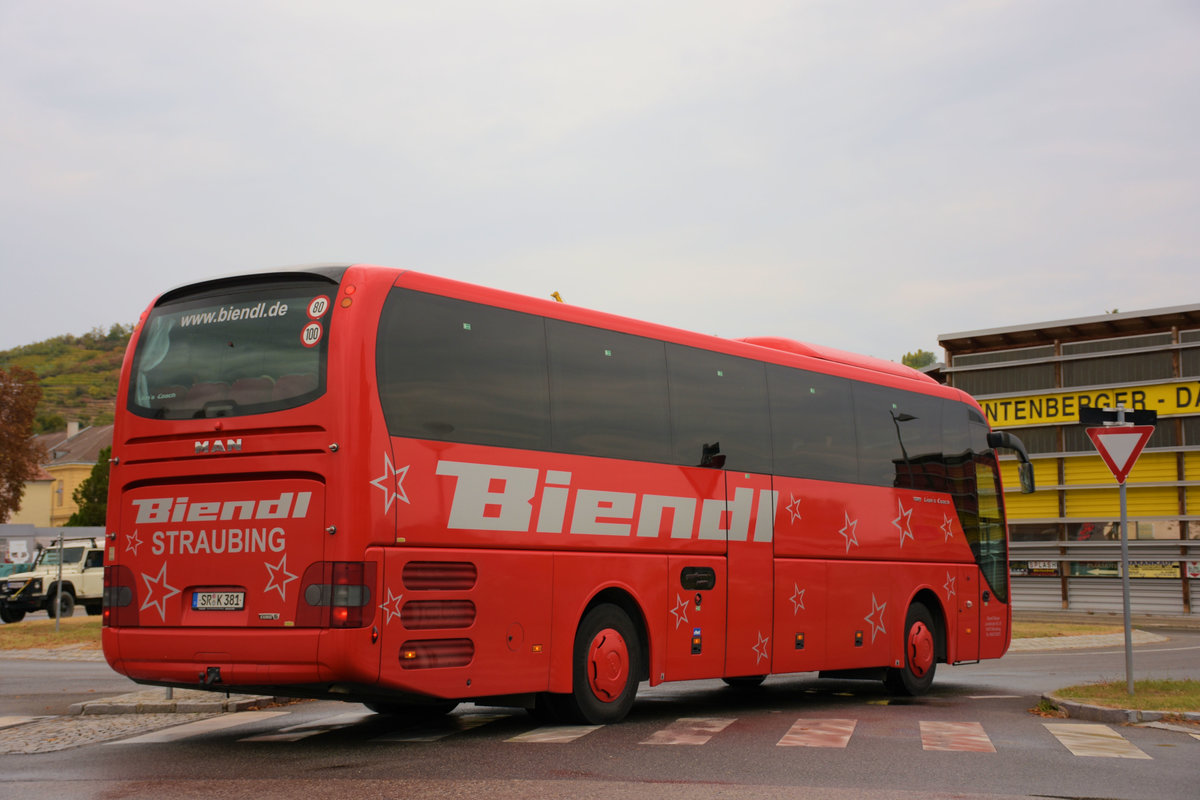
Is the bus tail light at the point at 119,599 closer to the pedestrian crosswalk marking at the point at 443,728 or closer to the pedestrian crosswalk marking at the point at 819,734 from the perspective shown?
the pedestrian crosswalk marking at the point at 443,728

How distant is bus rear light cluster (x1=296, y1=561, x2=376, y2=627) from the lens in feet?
28.2

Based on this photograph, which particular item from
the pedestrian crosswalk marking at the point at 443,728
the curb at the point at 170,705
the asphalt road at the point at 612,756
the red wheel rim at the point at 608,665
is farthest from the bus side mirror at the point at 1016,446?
the curb at the point at 170,705

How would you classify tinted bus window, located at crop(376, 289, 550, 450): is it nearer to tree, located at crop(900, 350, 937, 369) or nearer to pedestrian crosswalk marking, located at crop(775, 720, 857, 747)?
pedestrian crosswalk marking, located at crop(775, 720, 857, 747)

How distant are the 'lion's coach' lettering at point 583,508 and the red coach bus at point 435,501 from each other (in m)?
0.02

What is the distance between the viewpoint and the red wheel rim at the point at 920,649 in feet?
49.1

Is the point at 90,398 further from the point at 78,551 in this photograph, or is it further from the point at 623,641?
the point at 623,641

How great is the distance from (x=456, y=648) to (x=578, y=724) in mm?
1843

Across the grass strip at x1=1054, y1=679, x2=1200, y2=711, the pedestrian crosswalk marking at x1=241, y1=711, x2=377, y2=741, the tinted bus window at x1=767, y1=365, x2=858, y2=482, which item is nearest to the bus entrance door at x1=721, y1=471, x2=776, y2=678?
the tinted bus window at x1=767, y1=365, x2=858, y2=482

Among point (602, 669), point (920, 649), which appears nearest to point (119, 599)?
point (602, 669)

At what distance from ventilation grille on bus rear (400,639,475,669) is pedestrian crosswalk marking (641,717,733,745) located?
1.59 meters

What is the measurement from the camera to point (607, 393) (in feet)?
36.0

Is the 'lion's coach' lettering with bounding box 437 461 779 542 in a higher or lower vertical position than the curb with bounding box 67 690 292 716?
higher

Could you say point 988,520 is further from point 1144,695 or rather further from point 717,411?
point 717,411

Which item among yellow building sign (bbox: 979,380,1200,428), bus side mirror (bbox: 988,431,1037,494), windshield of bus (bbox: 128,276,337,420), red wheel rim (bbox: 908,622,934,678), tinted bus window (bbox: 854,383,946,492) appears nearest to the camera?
windshield of bus (bbox: 128,276,337,420)
